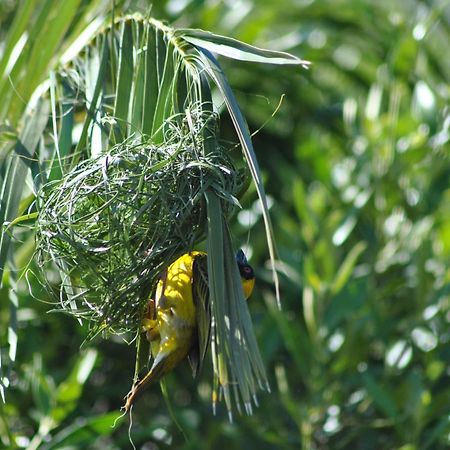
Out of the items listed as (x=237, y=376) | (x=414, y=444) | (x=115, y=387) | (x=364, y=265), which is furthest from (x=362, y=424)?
(x=237, y=376)

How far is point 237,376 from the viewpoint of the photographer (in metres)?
1.15

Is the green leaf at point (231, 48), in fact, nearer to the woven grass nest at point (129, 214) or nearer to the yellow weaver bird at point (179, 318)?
the woven grass nest at point (129, 214)

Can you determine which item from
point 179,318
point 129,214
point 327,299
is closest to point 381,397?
point 327,299

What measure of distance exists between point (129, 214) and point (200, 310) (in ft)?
0.52

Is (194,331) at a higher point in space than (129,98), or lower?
lower

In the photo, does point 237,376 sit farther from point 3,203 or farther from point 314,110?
point 314,110

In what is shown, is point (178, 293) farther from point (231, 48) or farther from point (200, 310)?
point (231, 48)

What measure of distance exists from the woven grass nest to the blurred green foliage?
698 millimetres

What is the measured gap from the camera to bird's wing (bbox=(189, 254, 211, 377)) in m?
1.36

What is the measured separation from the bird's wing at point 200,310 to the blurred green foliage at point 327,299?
2.37 ft

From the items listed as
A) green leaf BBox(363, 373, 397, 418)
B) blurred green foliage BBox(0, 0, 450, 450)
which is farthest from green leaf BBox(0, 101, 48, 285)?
green leaf BBox(363, 373, 397, 418)

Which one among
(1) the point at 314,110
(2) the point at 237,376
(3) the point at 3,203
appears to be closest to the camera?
(2) the point at 237,376

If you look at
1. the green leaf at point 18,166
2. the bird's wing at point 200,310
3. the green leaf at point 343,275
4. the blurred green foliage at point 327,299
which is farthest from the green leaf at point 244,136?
the green leaf at point 343,275

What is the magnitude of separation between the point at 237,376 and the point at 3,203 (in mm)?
580
